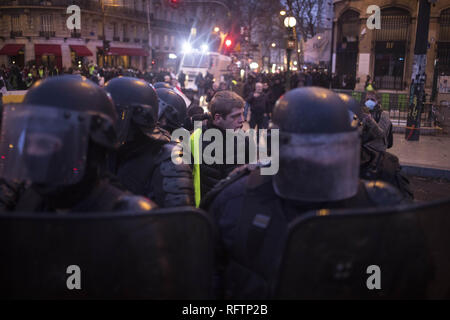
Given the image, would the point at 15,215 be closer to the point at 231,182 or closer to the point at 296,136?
the point at 296,136

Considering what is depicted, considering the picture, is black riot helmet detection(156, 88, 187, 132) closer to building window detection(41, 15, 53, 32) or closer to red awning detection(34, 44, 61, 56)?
red awning detection(34, 44, 61, 56)

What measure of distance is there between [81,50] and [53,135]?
4214 cm

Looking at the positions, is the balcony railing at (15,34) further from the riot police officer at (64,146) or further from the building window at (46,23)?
the riot police officer at (64,146)

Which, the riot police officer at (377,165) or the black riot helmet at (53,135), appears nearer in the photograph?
the black riot helmet at (53,135)

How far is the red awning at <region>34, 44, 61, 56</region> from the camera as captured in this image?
3903 centimetres

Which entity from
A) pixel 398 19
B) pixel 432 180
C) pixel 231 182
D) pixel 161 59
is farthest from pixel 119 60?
pixel 231 182

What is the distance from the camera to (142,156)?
2881 millimetres

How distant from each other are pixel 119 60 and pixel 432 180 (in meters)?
44.0

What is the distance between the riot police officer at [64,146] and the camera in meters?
1.51

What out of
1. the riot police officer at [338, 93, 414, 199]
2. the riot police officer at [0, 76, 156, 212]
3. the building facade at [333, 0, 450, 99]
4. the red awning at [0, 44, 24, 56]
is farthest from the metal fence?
the red awning at [0, 44, 24, 56]

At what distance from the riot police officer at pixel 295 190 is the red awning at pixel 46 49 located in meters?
41.5

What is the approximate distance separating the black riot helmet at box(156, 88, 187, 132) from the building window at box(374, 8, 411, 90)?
950 inches

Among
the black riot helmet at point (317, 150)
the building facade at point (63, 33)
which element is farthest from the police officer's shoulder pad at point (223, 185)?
the building facade at point (63, 33)

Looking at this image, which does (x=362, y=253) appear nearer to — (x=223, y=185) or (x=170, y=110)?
(x=223, y=185)
